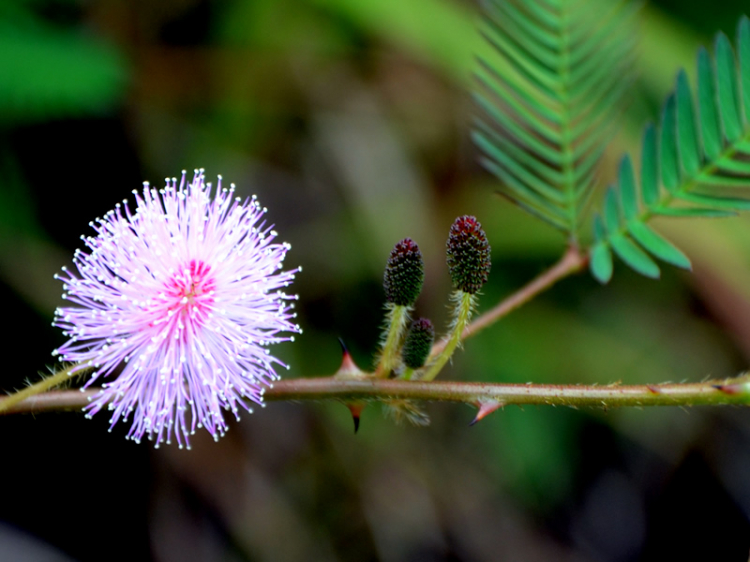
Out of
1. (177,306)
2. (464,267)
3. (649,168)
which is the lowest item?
(177,306)

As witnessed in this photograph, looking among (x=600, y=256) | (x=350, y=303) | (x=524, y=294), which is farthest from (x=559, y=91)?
(x=350, y=303)

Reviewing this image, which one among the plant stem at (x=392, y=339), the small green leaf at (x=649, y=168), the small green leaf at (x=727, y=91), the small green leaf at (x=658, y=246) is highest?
the small green leaf at (x=727, y=91)

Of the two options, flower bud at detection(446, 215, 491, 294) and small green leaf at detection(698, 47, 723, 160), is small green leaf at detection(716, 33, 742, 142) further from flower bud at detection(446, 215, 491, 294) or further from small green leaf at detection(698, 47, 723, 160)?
flower bud at detection(446, 215, 491, 294)

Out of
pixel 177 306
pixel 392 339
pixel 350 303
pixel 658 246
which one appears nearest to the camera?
pixel 392 339

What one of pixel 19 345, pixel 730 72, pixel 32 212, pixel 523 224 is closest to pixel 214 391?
pixel 730 72

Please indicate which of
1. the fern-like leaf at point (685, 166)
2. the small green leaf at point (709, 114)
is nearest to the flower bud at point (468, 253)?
the fern-like leaf at point (685, 166)

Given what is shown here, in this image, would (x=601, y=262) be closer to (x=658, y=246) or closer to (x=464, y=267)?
(x=658, y=246)

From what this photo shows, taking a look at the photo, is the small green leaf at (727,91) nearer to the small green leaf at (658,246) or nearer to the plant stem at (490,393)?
the small green leaf at (658,246)

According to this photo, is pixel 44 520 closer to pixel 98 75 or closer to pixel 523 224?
pixel 98 75
